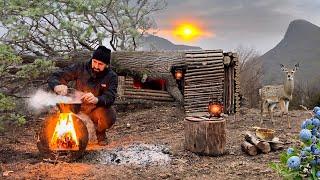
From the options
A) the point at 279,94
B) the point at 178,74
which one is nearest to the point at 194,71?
the point at 178,74

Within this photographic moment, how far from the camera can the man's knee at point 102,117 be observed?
29.0 feet

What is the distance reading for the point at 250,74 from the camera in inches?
1394

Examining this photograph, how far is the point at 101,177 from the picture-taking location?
22.4 feet

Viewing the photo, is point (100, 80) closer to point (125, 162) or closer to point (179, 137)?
point (125, 162)

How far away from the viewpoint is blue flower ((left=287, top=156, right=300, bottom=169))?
2.66 metres

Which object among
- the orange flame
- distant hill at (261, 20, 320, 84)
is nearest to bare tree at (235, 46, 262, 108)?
distant hill at (261, 20, 320, 84)

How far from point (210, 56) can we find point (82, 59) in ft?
14.1

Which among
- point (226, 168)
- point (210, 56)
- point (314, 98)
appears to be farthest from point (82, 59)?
point (314, 98)

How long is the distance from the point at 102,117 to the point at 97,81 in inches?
28.0

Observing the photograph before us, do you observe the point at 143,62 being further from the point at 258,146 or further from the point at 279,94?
the point at 258,146

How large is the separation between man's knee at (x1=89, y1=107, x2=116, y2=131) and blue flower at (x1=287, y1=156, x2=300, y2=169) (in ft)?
21.1

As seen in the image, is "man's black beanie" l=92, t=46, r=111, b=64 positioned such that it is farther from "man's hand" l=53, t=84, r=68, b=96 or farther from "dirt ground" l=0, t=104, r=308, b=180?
"dirt ground" l=0, t=104, r=308, b=180

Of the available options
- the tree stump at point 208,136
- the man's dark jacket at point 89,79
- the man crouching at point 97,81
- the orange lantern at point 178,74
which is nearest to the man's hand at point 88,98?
the man crouching at point 97,81

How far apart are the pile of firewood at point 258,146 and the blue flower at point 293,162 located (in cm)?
601
